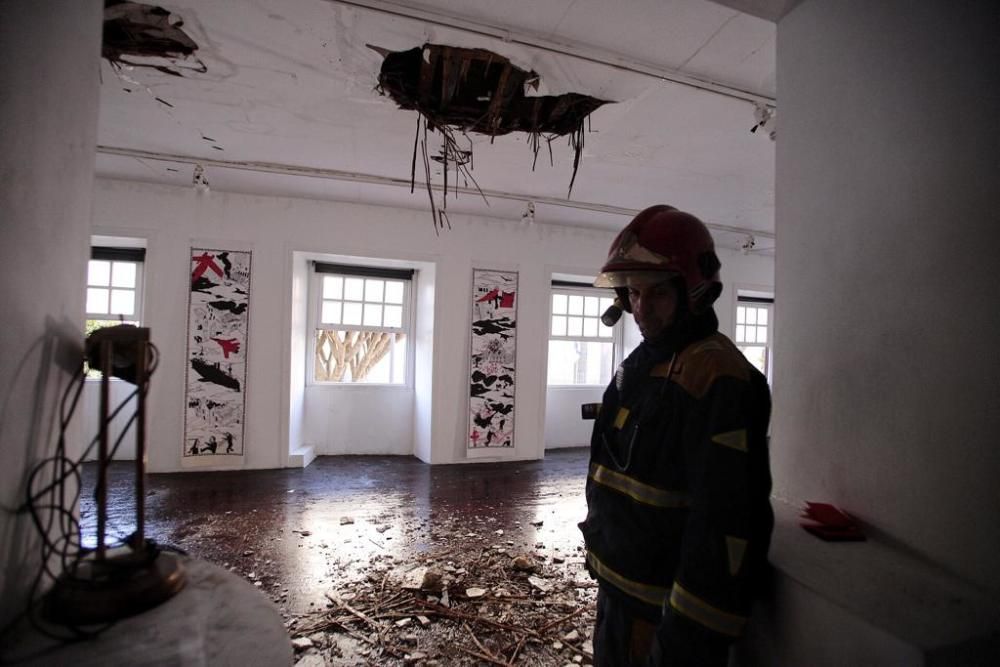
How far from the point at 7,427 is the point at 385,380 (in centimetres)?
513

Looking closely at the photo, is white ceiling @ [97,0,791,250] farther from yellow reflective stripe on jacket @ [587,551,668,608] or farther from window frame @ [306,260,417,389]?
yellow reflective stripe on jacket @ [587,551,668,608]

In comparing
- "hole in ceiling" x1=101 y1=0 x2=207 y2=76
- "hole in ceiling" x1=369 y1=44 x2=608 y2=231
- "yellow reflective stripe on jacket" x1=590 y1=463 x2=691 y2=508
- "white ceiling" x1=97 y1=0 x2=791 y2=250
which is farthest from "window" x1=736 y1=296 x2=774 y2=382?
"hole in ceiling" x1=101 y1=0 x2=207 y2=76

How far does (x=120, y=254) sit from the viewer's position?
4.89m

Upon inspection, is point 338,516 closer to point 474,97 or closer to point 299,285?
point 299,285

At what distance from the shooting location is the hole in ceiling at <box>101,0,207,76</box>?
7.04 ft

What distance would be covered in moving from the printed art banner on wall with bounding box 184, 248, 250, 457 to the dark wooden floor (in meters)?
0.36

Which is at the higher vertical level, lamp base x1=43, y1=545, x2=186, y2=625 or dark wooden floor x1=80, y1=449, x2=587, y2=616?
lamp base x1=43, y1=545, x2=186, y2=625

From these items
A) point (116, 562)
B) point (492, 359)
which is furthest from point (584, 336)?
point (116, 562)

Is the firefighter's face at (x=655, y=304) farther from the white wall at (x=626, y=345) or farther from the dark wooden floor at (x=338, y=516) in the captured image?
the white wall at (x=626, y=345)

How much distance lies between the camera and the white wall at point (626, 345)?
6359 mm

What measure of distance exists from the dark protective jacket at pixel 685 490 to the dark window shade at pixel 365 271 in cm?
456

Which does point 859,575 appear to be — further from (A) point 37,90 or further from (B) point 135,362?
(A) point 37,90

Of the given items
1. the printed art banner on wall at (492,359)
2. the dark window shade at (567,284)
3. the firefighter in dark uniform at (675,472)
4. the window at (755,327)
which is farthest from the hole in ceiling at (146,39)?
the window at (755,327)

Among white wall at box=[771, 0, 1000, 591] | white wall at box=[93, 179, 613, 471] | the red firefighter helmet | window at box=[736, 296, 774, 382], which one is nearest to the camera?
white wall at box=[771, 0, 1000, 591]
